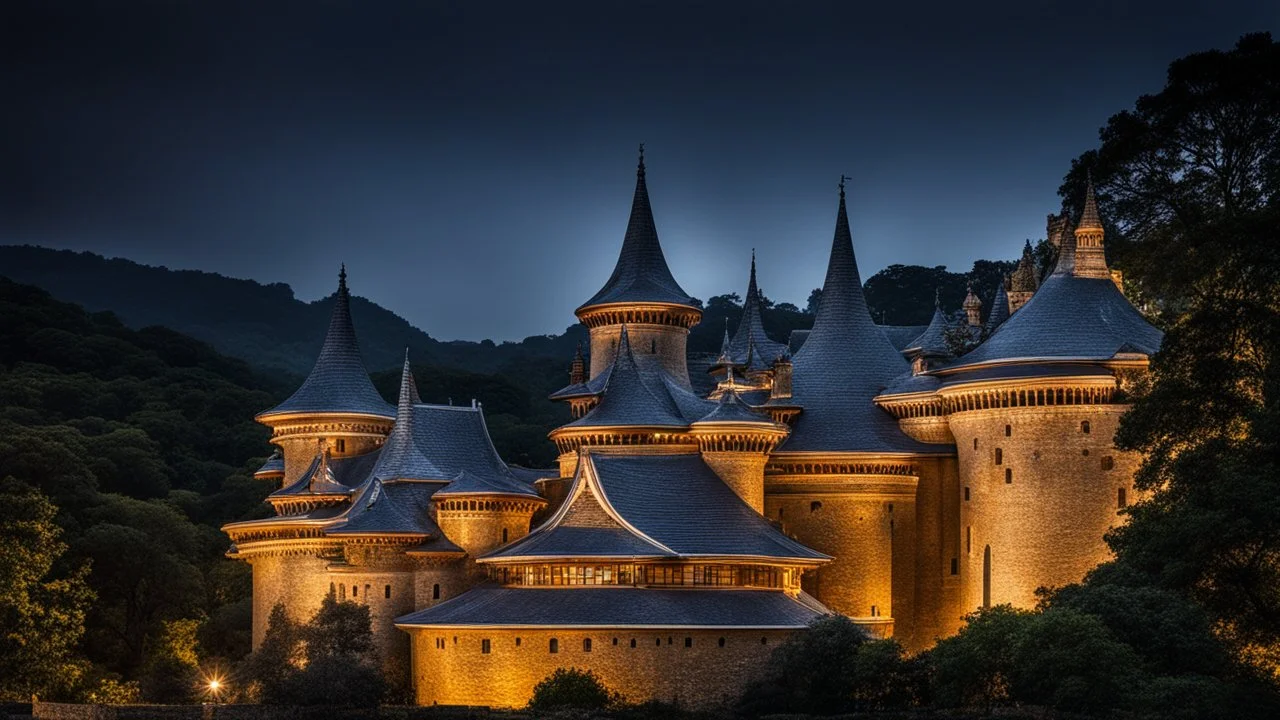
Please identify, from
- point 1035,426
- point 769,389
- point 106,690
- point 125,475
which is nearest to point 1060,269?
point 1035,426

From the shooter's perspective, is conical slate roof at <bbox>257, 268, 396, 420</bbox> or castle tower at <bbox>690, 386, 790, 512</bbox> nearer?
castle tower at <bbox>690, 386, 790, 512</bbox>

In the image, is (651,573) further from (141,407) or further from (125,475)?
(141,407)

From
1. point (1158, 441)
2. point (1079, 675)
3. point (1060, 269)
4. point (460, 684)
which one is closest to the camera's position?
point (1079, 675)

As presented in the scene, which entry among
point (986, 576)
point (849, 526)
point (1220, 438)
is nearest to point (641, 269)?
point (849, 526)

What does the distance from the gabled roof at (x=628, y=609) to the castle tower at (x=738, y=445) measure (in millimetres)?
5078

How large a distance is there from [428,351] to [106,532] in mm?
109226

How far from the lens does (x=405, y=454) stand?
218ft

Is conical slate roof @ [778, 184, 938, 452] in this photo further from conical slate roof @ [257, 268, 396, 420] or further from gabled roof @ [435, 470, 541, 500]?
conical slate roof @ [257, 268, 396, 420]

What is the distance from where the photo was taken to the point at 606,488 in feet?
196

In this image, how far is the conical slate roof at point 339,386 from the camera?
2908 inches

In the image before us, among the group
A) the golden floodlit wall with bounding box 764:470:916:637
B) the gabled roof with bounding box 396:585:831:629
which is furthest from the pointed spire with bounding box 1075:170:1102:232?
the gabled roof with bounding box 396:585:831:629

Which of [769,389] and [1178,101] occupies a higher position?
[1178,101]

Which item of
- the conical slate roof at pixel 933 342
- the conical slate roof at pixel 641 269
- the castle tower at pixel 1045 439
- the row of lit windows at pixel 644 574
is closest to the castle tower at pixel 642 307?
the conical slate roof at pixel 641 269

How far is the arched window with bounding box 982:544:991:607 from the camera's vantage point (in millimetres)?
62531
